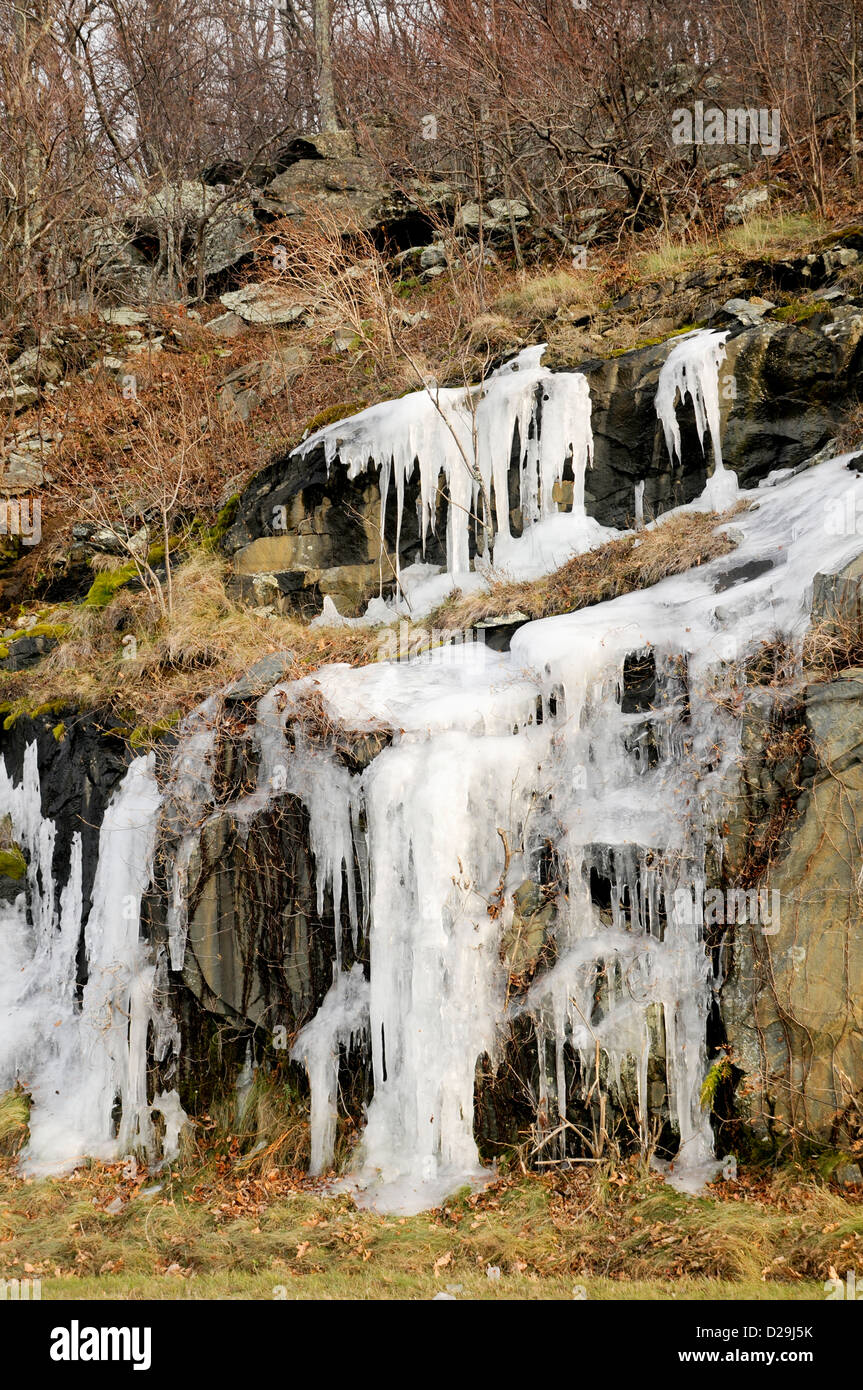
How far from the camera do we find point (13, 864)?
9398 mm

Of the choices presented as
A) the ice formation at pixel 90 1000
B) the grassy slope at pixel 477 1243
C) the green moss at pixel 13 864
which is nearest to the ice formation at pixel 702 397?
the ice formation at pixel 90 1000

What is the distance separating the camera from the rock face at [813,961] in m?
5.70

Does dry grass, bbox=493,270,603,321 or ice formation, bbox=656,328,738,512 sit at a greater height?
dry grass, bbox=493,270,603,321

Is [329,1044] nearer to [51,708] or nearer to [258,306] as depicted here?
[51,708]

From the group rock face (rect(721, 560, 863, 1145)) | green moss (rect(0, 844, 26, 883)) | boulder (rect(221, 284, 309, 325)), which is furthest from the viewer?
boulder (rect(221, 284, 309, 325))

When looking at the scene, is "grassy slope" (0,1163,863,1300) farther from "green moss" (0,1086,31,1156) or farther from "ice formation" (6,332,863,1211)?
"green moss" (0,1086,31,1156)

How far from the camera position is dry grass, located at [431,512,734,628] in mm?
8742

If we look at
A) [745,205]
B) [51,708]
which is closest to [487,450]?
[51,708]

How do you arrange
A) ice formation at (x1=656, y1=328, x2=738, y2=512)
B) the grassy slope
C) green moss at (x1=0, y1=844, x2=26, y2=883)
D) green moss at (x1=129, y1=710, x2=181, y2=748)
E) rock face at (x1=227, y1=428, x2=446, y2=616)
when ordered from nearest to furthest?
the grassy slope
green moss at (x1=129, y1=710, x2=181, y2=748)
green moss at (x1=0, y1=844, x2=26, y2=883)
ice formation at (x1=656, y1=328, x2=738, y2=512)
rock face at (x1=227, y1=428, x2=446, y2=616)

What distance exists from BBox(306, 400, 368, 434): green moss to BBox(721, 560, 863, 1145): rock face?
6.98m

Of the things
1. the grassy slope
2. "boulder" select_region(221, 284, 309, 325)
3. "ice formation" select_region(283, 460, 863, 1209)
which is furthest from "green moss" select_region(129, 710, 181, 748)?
"boulder" select_region(221, 284, 309, 325)

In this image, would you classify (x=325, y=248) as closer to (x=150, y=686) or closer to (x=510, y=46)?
(x=510, y=46)

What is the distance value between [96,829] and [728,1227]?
588cm

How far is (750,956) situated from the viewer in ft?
19.6
